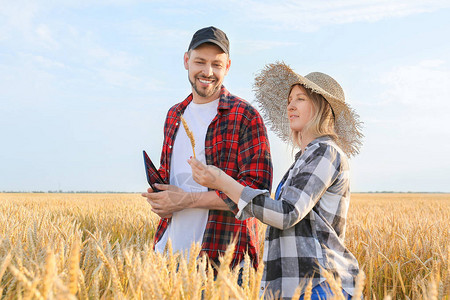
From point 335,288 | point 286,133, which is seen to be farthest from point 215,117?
point 335,288

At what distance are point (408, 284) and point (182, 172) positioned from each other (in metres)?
1.85

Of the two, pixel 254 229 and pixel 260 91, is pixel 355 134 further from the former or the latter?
pixel 254 229

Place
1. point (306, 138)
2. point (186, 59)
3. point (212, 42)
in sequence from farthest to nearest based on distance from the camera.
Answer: point (186, 59), point (212, 42), point (306, 138)

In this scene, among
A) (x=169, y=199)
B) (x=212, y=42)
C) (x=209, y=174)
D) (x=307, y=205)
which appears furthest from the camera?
(x=212, y=42)

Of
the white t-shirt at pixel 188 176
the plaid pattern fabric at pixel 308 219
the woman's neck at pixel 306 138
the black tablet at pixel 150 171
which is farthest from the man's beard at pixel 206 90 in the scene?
the plaid pattern fabric at pixel 308 219

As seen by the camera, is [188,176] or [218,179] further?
[188,176]

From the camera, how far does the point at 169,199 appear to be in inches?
106

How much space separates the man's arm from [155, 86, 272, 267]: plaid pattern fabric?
8cm

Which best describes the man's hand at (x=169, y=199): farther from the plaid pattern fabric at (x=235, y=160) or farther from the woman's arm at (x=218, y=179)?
the woman's arm at (x=218, y=179)

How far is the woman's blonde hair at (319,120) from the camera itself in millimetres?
2072

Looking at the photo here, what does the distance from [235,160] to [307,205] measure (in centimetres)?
116

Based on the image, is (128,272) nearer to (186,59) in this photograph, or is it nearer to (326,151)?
(326,151)

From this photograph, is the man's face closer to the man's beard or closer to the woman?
the man's beard

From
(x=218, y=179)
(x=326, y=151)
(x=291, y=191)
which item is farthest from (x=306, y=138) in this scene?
(x=218, y=179)
